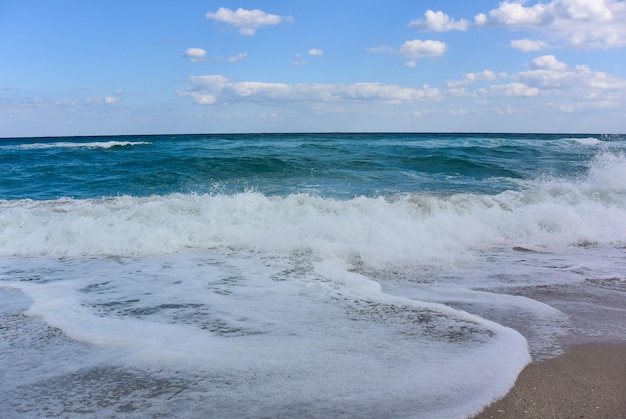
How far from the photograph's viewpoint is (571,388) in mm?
3012

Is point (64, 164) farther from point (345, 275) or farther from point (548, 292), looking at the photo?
point (548, 292)

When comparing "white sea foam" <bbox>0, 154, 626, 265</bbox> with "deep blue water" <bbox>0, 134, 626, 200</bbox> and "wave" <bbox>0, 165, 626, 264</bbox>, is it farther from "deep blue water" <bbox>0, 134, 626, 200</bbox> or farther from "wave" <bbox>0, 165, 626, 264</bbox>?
"deep blue water" <bbox>0, 134, 626, 200</bbox>

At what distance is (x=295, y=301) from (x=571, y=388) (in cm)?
254

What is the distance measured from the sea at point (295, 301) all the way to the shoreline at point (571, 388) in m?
0.11

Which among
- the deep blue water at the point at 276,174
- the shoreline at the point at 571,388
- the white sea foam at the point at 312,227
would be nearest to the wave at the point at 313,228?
the white sea foam at the point at 312,227

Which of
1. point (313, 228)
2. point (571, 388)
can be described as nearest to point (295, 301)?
point (571, 388)

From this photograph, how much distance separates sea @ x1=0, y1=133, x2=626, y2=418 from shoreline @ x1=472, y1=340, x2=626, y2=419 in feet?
0.36

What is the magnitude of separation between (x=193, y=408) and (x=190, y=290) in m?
2.56

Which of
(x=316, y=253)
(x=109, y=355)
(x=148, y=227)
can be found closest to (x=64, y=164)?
(x=148, y=227)

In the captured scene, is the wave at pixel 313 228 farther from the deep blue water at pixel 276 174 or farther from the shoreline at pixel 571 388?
the deep blue water at pixel 276 174

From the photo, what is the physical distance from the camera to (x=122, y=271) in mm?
6125

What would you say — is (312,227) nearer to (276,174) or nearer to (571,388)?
(571,388)

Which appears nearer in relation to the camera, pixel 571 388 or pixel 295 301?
pixel 571 388

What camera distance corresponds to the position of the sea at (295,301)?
3.00 m
